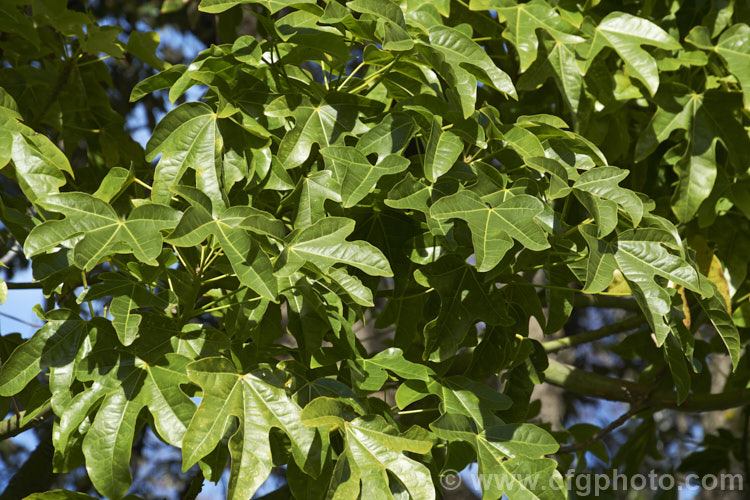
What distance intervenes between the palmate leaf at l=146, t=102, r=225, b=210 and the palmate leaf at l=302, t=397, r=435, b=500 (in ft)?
1.37

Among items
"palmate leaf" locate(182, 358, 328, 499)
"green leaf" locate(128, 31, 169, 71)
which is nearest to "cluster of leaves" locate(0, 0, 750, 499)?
"palmate leaf" locate(182, 358, 328, 499)

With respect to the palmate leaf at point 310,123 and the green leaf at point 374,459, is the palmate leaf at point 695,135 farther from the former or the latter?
the green leaf at point 374,459

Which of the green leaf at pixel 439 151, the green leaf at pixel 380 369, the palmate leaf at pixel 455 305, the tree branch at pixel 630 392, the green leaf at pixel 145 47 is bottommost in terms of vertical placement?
the tree branch at pixel 630 392

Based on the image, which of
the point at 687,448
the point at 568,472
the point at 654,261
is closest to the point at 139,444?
the point at 568,472

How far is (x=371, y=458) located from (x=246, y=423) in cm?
20

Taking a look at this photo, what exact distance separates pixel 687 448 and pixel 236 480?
24.3 ft

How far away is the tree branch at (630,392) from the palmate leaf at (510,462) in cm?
96

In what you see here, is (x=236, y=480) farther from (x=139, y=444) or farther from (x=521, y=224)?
(x=139, y=444)

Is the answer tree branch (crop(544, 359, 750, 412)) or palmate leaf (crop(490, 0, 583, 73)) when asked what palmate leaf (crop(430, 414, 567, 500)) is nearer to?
palmate leaf (crop(490, 0, 583, 73))

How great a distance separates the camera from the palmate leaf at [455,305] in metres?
1.31

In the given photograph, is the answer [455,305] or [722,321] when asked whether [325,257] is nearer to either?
[455,305]

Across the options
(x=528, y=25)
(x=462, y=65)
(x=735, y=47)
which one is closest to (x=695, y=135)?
(x=735, y=47)

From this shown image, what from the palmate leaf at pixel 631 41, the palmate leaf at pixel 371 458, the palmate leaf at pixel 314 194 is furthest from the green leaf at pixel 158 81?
the palmate leaf at pixel 631 41

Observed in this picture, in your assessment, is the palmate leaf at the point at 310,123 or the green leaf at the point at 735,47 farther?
the green leaf at the point at 735,47
